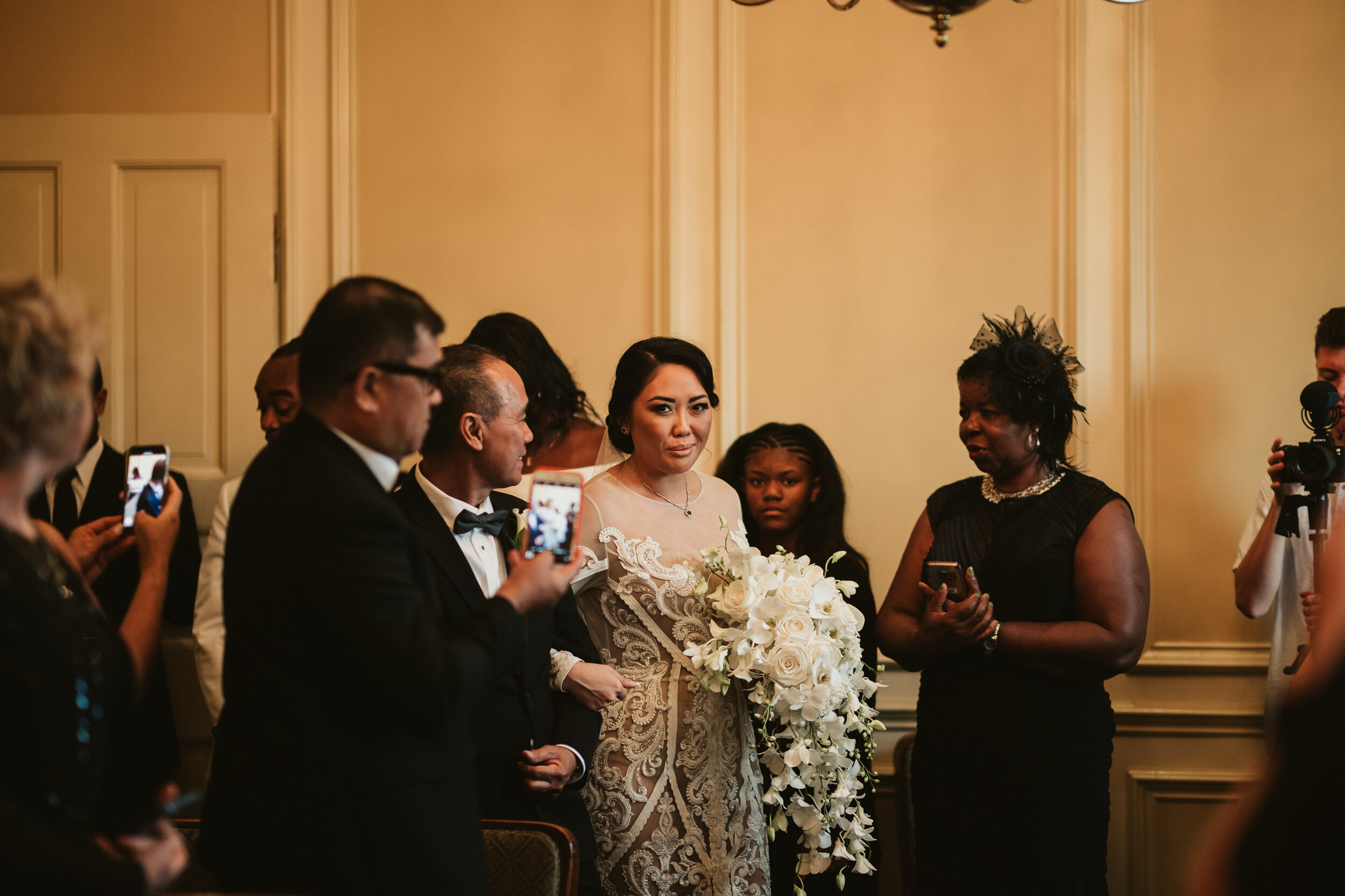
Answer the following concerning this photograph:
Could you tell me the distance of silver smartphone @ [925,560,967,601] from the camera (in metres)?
2.82

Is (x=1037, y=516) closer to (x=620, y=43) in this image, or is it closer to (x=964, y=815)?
(x=964, y=815)

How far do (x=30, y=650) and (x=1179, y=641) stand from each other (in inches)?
149

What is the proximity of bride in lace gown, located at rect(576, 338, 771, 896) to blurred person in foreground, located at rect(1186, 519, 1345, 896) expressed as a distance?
1580 millimetres

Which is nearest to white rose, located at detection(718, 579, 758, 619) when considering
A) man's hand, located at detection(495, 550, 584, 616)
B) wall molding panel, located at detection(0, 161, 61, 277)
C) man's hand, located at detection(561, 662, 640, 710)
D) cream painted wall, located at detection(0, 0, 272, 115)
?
man's hand, located at detection(561, 662, 640, 710)

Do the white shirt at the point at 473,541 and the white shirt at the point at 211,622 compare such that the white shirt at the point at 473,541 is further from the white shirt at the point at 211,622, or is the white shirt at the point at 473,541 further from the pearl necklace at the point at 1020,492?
the pearl necklace at the point at 1020,492

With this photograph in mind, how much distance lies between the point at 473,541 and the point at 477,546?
0.6 inches

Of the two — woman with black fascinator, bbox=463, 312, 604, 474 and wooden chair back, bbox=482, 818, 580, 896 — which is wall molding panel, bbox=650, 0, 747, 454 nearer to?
woman with black fascinator, bbox=463, 312, 604, 474

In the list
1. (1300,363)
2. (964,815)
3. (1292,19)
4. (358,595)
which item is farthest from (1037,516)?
(1292,19)

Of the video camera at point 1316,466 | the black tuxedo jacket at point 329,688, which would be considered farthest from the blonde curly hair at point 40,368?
the video camera at point 1316,466

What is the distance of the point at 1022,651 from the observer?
2.84 metres

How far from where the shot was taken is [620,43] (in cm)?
408

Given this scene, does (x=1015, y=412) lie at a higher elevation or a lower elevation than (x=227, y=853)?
higher

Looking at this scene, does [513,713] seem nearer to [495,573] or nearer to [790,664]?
[495,573]

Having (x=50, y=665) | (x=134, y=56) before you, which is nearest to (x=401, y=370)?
(x=50, y=665)
